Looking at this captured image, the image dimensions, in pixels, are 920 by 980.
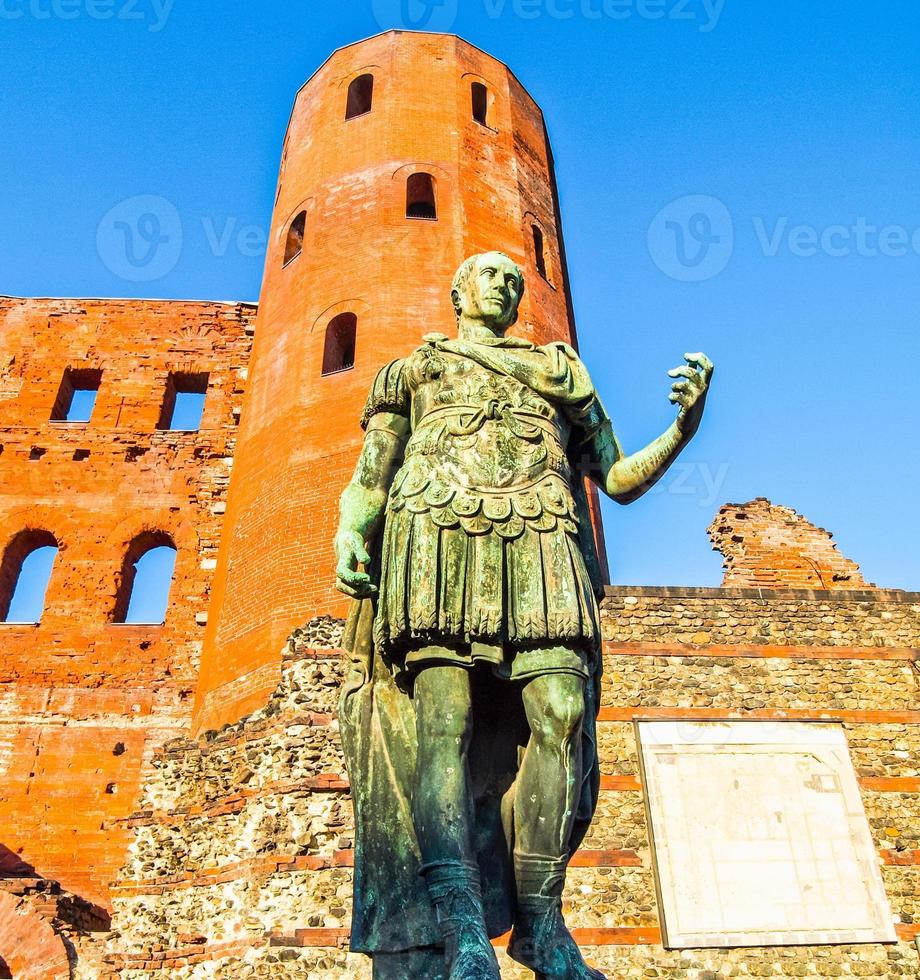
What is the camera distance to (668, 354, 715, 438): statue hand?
3.28 meters

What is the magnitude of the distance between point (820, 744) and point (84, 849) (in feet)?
31.9

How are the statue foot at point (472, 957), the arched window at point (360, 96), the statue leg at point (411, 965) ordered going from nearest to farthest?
1. the statue foot at point (472, 957)
2. the statue leg at point (411, 965)
3. the arched window at point (360, 96)

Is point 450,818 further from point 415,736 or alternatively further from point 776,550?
point 776,550

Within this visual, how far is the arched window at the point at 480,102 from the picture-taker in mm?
18359

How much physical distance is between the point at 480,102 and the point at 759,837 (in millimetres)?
13783

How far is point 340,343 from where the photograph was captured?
612 inches

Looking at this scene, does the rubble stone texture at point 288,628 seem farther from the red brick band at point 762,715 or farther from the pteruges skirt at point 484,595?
the pteruges skirt at point 484,595

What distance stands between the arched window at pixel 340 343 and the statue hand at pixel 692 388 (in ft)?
39.1

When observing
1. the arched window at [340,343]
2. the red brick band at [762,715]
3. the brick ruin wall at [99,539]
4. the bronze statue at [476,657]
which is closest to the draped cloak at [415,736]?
the bronze statue at [476,657]

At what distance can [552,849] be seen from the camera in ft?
9.18

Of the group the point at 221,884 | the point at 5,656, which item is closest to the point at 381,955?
the point at 221,884

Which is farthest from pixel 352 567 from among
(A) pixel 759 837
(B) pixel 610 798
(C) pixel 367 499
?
(A) pixel 759 837

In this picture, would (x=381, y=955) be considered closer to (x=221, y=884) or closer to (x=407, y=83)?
(x=221, y=884)

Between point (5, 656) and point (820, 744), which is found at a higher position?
point (5, 656)
